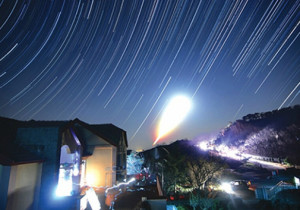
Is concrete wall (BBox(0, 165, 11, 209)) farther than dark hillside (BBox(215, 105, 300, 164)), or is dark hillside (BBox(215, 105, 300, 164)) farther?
dark hillside (BBox(215, 105, 300, 164))

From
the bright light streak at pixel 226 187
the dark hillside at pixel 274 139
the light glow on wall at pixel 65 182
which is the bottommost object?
the bright light streak at pixel 226 187

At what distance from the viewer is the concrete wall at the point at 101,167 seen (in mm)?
18156

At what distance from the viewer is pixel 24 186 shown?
32.3ft

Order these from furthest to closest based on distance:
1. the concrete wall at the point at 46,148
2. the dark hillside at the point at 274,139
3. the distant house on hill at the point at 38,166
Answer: the dark hillside at the point at 274,139, the concrete wall at the point at 46,148, the distant house on hill at the point at 38,166

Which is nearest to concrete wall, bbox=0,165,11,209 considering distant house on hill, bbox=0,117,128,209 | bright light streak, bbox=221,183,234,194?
distant house on hill, bbox=0,117,128,209

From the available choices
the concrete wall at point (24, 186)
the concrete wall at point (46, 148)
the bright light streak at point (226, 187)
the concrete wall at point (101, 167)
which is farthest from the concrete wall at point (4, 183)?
the bright light streak at point (226, 187)

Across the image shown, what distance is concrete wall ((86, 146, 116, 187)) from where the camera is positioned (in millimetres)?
18156

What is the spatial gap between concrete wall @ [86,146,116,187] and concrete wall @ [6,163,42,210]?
26.0ft

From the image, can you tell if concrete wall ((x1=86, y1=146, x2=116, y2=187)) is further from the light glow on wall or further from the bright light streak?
the bright light streak

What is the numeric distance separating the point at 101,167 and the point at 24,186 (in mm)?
9091

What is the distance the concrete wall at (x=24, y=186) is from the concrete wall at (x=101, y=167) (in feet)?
26.0

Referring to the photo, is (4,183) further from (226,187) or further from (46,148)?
(226,187)

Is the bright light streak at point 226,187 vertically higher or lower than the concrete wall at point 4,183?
lower

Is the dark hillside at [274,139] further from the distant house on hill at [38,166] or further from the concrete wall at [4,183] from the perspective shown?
the concrete wall at [4,183]
